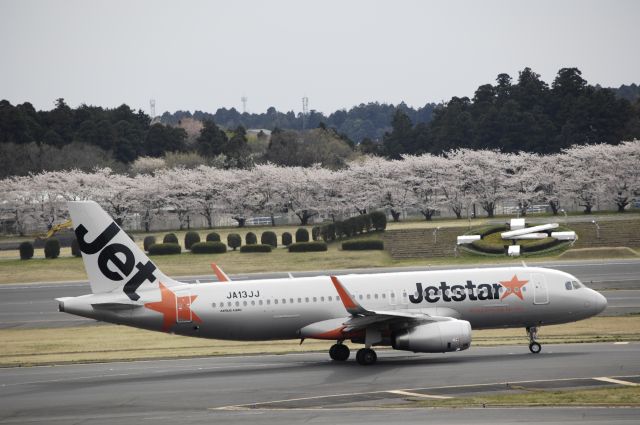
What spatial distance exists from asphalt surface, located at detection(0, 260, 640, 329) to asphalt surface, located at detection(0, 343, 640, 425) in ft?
58.8

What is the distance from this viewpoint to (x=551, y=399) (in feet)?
99.1

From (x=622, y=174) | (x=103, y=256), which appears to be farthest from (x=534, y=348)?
(x=622, y=174)

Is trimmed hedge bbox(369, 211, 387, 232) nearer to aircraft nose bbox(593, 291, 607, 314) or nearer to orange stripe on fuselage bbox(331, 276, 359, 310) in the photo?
aircraft nose bbox(593, 291, 607, 314)

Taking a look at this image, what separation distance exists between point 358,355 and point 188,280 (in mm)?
47464

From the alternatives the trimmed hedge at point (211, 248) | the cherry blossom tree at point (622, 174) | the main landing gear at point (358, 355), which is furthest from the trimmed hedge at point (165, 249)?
the main landing gear at point (358, 355)

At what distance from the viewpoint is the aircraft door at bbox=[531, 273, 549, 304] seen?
4134cm

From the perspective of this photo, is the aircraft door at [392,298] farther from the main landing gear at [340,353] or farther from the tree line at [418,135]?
the tree line at [418,135]

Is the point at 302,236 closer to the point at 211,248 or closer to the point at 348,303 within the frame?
the point at 211,248

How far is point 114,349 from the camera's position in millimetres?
50969

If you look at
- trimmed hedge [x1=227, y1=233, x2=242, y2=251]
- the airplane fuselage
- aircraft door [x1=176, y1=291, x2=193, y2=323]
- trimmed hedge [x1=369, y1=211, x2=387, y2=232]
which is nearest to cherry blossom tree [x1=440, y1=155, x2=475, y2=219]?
trimmed hedge [x1=369, y1=211, x2=387, y2=232]

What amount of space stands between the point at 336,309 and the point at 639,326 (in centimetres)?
1709

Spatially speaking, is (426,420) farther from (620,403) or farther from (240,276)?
(240,276)

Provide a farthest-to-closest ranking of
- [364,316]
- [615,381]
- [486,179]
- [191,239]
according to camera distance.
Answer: [486,179] < [191,239] < [364,316] < [615,381]

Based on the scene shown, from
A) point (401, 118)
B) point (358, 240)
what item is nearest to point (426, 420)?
point (358, 240)
